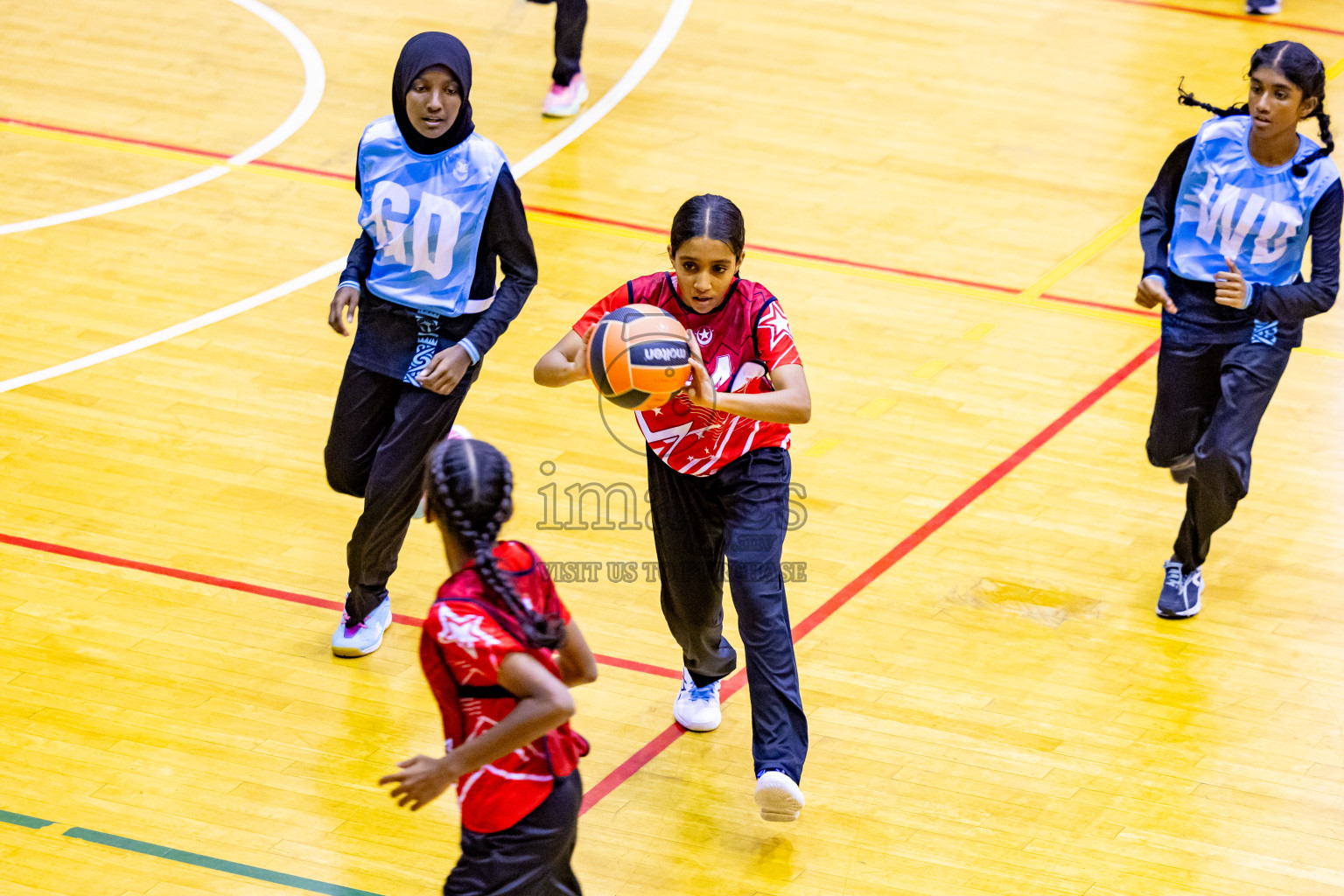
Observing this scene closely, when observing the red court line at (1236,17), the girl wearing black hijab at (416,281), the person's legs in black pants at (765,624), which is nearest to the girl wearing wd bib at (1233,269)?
the person's legs in black pants at (765,624)

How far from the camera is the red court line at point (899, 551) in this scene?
5832 millimetres

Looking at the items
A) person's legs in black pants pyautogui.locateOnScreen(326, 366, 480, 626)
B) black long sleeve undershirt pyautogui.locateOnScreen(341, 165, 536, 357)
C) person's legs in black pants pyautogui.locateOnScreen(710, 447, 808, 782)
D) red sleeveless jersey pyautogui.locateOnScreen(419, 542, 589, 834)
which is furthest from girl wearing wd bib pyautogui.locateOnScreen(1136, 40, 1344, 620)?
red sleeveless jersey pyautogui.locateOnScreen(419, 542, 589, 834)

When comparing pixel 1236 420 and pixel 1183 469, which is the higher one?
pixel 1236 420

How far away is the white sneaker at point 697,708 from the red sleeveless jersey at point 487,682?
2.05 meters

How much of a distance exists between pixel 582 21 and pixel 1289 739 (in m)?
7.65

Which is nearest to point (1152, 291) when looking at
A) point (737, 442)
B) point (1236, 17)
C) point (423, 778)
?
point (737, 442)

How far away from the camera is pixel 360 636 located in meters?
6.40

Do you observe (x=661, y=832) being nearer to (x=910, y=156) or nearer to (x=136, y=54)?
(x=910, y=156)

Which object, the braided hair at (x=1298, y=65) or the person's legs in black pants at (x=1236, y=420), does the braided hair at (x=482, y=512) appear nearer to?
the person's legs in black pants at (x=1236, y=420)

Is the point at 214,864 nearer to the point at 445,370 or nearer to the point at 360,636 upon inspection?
the point at 360,636

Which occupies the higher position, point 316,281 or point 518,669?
point 518,669

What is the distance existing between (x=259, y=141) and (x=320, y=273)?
7.14ft

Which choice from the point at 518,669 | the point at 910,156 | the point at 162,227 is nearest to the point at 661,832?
the point at 518,669

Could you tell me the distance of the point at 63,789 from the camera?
553cm
